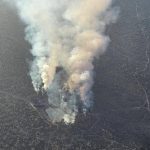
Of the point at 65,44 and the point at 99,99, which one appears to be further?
the point at 65,44

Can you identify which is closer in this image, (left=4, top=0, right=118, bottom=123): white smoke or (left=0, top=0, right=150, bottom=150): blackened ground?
(left=0, top=0, right=150, bottom=150): blackened ground

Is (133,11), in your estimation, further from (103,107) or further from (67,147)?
(67,147)

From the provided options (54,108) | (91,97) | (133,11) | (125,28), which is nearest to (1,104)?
(54,108)

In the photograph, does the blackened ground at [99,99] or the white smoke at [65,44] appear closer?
the blackened ground at [99,99]

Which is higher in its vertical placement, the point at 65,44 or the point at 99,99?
the point at 65,44
